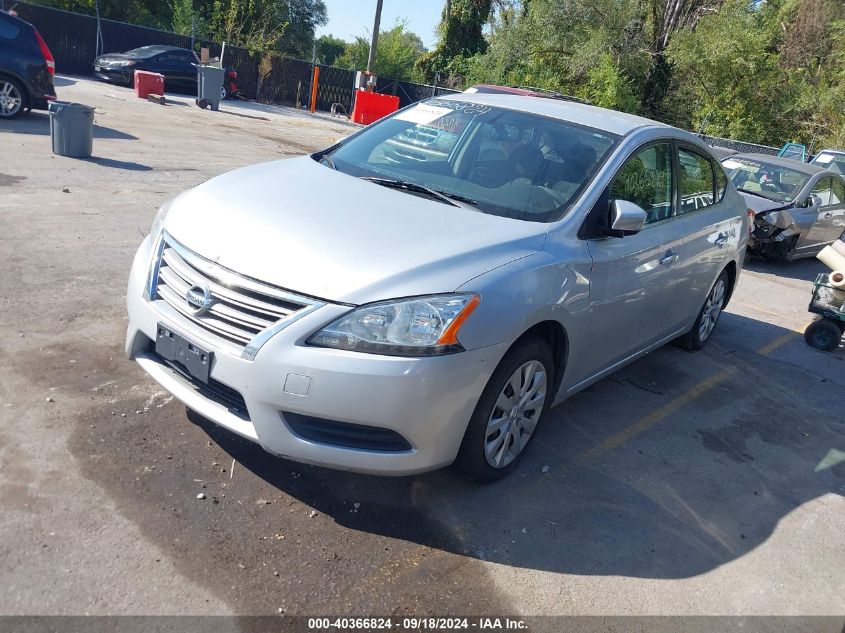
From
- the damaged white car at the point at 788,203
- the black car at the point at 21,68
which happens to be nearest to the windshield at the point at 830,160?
the damaged white car at the point at 788,203

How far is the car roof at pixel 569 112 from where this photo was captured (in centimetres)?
476

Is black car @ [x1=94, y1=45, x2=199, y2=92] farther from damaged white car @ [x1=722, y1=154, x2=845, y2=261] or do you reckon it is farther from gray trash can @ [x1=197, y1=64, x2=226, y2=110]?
damaged white car @ [x1=722, y1=154, x2=845, y2=261]

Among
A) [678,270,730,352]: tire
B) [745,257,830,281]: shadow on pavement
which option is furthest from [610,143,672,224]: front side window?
[745,257,830,281]: shadow on pavement

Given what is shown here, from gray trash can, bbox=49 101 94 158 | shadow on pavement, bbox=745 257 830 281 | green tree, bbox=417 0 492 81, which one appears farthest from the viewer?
green tree, bbox=417 0 492 81

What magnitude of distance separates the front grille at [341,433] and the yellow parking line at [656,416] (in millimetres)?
1522

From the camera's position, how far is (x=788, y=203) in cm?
1104

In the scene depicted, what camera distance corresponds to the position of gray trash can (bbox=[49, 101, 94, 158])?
32.1 ft

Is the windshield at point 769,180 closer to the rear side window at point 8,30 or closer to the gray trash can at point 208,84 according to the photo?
the rear side window at point 8,30

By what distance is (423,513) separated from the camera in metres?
3.59

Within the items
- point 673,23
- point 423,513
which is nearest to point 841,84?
point 673,23

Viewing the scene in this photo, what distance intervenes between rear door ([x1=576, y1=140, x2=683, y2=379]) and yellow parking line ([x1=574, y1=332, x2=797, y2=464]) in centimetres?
45

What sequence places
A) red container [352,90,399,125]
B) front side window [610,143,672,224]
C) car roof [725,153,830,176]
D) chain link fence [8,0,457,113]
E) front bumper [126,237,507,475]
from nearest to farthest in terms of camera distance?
front bumper [126,237,507,475] < front side window [610,143,672,224] < car roof [725,153,830,176] < red container [352,90,399,125] < chain link fence [8,0,457,113]

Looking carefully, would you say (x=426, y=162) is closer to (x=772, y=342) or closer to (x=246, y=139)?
(x=772, y=342)

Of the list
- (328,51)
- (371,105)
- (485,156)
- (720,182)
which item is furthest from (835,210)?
(328,51)
